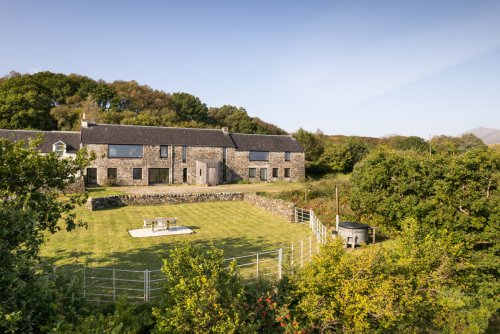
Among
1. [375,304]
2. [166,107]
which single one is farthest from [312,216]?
[166,107]

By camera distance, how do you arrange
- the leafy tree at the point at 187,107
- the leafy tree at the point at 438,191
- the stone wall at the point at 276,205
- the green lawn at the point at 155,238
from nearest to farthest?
the leafy tree at the point at 438,191 → the green lawn at the point at 155,238 → the stone wall at the point at 276,205 → the leafy tree at the point at 187,107

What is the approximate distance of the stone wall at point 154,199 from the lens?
1067 inches

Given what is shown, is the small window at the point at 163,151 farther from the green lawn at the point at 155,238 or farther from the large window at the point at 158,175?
the green lawn at the point at 155,238

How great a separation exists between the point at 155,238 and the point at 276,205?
11242mm

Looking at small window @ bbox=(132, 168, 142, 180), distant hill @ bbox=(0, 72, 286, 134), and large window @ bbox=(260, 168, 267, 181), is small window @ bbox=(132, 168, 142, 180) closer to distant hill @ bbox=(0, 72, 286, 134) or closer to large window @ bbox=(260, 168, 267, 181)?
distant hill @ bbox=(0, 72, 286, 134)

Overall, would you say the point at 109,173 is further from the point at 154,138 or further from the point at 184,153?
the point at 184,153

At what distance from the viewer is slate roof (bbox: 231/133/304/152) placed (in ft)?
154

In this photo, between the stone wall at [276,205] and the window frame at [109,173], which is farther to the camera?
the window frame at [109,173]

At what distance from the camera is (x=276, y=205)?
88.1 ft

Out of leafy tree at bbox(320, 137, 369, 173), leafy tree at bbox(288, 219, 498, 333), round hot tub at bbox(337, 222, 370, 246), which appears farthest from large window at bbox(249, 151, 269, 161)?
leafy tree at bbox(288, 219, 498, 333)

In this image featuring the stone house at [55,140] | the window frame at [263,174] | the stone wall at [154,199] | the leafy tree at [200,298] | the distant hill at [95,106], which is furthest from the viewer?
the distant hill at [95,106]

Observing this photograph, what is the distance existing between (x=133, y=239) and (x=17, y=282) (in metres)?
11.4

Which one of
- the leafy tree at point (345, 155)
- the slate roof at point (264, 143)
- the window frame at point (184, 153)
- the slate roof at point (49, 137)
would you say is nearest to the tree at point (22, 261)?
the slate roof at point (49, 137)

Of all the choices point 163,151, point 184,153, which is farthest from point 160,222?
point 184,153
